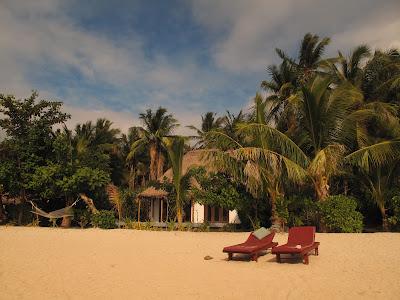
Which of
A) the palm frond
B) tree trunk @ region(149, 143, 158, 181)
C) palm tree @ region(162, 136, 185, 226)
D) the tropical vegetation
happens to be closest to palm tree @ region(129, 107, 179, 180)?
tree trunk @ region(149, 143, 158, 181)

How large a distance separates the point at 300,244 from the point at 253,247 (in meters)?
1.07

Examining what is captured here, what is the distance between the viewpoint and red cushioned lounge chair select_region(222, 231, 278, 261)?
930cm

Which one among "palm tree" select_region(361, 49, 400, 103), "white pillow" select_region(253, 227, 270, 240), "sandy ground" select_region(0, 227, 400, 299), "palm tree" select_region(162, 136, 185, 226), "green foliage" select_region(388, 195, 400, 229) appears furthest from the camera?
"palm tree" select_region(361, 49, 400, 103)

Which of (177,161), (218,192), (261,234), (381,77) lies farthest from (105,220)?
(381,77)

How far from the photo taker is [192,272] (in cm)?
830

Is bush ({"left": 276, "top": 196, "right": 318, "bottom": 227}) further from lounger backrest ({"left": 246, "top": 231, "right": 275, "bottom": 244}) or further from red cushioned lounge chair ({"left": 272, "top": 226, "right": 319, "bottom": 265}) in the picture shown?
red cushioned lounge chair ({"left": 272, "top": 226, "right": 319, "bottom": 265})

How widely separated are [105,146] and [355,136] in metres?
19.9

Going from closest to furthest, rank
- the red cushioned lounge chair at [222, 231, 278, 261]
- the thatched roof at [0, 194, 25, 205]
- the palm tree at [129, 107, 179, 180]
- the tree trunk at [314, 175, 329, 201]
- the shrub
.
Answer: the red cushioned lounge chair at [222, 231, 278, 261] < the tree trunk at [314, 175, 329, 201] < the shrub < the thatched roof at [0, 194, 25, 205] < the palm tree at [129, 107, 179, 180]

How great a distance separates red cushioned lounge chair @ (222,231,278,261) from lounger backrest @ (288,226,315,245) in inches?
23.1

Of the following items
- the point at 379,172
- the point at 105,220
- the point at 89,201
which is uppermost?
the point at 379,172

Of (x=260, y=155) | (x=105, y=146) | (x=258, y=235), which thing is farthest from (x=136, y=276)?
(x=105, y=146)

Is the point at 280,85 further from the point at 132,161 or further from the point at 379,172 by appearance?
the point at 132,161

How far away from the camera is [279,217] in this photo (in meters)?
15.6

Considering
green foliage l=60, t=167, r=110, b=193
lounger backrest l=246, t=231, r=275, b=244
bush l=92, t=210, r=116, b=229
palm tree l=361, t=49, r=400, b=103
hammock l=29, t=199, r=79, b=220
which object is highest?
palm tree l=361, t=49, r=400, b=103
